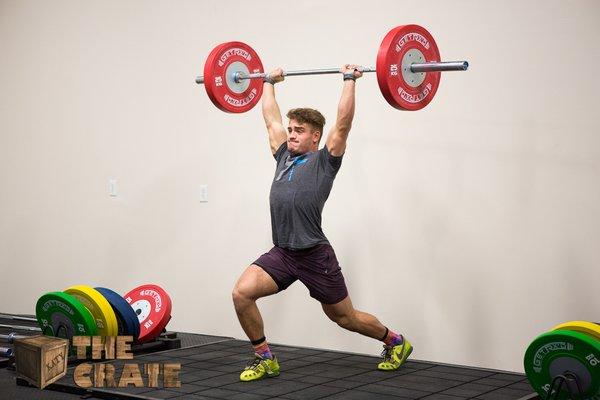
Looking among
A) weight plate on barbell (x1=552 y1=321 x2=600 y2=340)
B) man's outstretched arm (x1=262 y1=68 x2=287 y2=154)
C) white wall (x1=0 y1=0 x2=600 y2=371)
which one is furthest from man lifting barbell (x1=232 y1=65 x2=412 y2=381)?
weight plate on barbell (x1=552 y1=321 x2=600 y2=340)

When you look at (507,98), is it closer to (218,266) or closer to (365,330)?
(365,330)

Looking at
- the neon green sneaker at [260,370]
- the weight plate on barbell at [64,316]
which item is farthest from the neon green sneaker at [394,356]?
the weight plate on barbell at [64,316]

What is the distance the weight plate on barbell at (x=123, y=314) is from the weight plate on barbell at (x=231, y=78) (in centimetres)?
114

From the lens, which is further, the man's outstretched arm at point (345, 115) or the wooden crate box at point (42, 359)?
the man's outstretched arm at point (345, 115)

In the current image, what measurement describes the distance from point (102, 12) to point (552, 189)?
11.0 ft

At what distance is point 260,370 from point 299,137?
1.10 metres

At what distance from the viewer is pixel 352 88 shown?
3.74 metres

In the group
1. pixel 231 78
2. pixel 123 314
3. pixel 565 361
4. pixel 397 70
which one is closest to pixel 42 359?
pixel 123 314

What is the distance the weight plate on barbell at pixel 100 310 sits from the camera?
4176 millimetres

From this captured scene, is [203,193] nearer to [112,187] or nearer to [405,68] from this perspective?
[112,187]

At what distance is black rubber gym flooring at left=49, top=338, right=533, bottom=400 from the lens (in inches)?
138

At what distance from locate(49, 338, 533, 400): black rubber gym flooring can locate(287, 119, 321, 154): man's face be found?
3.51 feet

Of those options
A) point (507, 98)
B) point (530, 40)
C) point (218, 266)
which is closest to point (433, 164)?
point (507, 98)

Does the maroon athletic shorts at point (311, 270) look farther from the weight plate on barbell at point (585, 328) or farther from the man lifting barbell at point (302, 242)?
the weight plate on barbell at point (585, 328)
